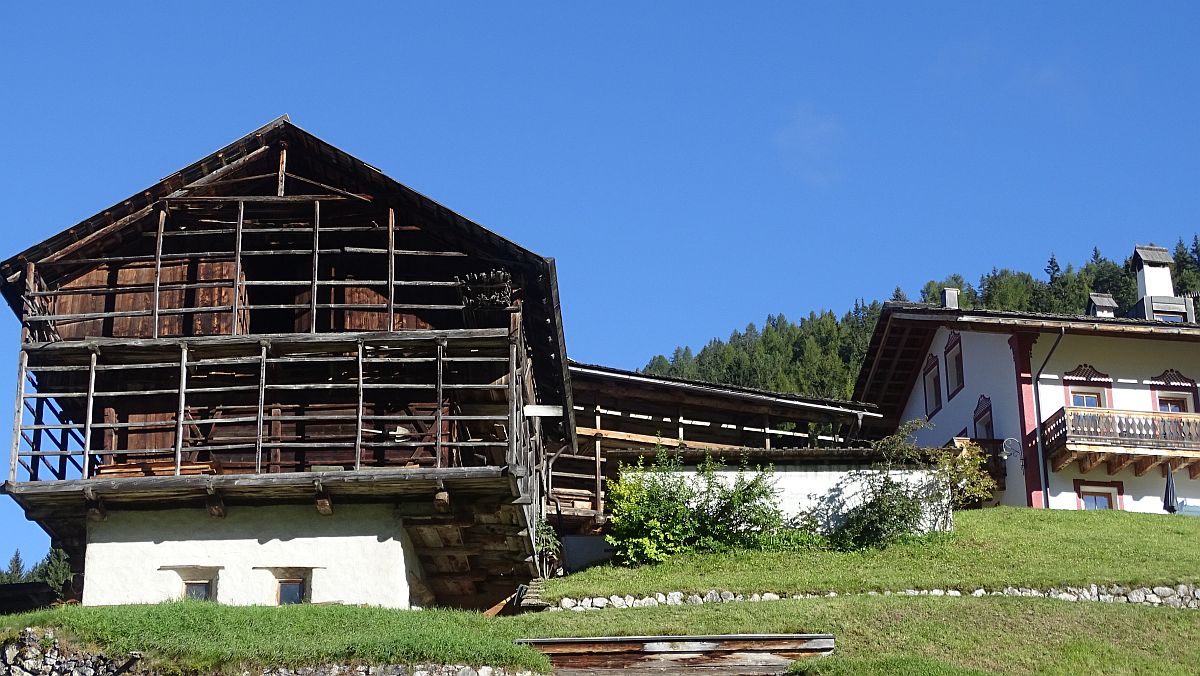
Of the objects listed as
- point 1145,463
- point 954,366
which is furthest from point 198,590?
point 954,366

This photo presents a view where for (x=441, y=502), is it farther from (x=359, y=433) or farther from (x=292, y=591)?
(x=292, y=591)

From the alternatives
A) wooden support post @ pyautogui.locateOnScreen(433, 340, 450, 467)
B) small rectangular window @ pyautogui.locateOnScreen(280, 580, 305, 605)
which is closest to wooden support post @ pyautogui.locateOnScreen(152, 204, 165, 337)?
small rectangular window @ pyautogui.locateOnScreen(280, 580, 305, 605)

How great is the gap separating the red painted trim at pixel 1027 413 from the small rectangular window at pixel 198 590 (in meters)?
20.2

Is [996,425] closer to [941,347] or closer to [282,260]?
[941,347]

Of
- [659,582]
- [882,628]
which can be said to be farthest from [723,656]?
[659,582]

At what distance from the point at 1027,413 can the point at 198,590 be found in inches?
834

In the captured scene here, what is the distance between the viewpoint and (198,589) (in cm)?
2786

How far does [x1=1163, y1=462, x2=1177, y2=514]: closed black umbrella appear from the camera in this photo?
38.2m

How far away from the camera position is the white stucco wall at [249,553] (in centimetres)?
2741

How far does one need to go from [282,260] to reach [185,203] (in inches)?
83.4

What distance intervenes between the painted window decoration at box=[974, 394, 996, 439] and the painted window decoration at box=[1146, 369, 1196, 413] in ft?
13.4

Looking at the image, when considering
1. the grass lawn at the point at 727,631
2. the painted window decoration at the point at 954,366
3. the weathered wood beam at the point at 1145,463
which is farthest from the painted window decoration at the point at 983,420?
the grass lawn at the point at 727,631

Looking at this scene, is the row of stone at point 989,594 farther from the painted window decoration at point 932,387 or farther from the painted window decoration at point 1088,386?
the painted window decoration at point 932,387

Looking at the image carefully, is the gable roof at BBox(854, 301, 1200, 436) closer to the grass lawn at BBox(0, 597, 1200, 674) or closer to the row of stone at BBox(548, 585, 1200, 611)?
the row of stone at BBox(548, 585, 1200, 611)
